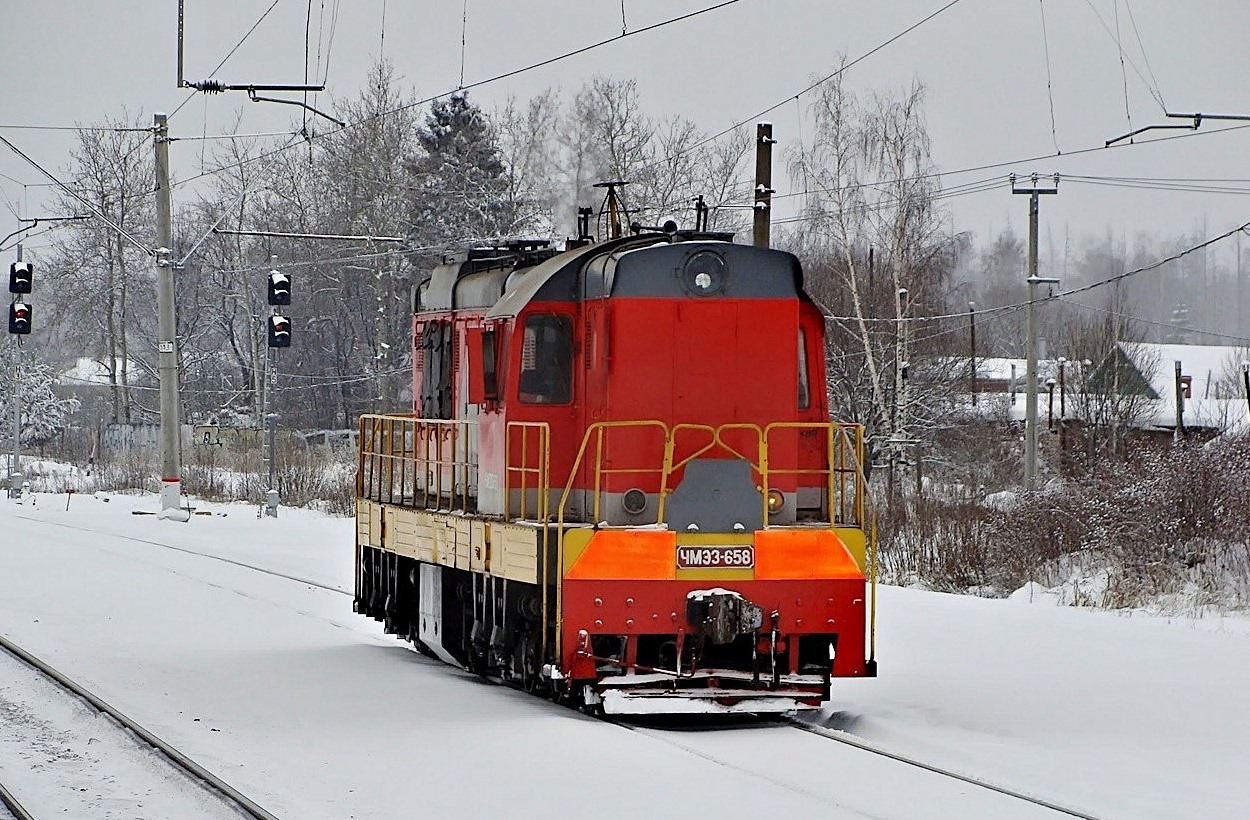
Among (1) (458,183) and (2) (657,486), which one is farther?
(1) (458,183)

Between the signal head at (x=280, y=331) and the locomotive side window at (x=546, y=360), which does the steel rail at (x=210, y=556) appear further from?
the locomotive side window at (x=546, y=360)

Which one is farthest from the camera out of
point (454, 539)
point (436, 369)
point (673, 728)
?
point (436, 369)

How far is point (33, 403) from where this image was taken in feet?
211

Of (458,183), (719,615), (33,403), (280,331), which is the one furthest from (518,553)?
(33,403)

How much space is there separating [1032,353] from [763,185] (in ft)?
42.7

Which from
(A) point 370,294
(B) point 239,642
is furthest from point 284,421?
(B) point 239,642

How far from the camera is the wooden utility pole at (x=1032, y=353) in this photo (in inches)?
1214

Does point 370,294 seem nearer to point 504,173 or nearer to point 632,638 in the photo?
point 504,173

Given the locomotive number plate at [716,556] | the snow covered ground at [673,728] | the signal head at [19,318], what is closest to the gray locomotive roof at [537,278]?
the locomotive number plate at [716,556]

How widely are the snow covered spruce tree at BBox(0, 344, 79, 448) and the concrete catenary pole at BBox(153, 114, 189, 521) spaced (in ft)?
109

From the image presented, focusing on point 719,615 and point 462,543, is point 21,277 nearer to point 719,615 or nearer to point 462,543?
point 462,543

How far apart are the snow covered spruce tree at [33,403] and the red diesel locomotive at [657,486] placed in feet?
180

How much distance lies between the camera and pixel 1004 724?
9.88 meters

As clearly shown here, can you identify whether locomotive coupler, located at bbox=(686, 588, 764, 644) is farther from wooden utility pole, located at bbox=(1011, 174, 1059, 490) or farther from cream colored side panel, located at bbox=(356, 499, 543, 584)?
wooden utility pole, located at bbox=(1011, 174, 1059, 490)
